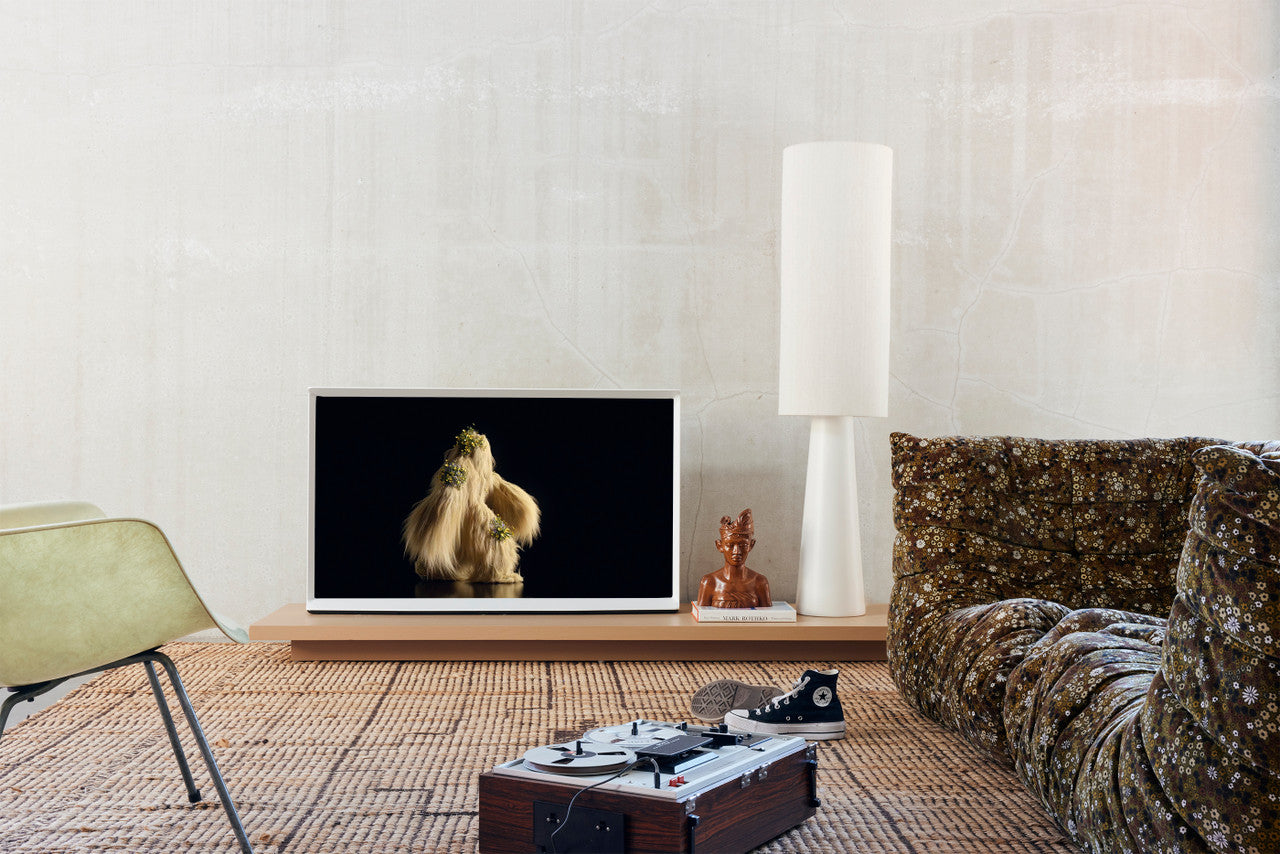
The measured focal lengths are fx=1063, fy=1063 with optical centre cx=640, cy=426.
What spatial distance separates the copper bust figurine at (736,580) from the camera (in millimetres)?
3254

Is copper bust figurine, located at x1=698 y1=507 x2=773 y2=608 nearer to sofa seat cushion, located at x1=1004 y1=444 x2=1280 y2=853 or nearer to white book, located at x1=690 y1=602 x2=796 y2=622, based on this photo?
white book, located at x1=690 y1=602 x2=796 y2=622

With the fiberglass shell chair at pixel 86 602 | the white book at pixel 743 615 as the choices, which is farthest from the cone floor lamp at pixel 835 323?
the fiberglass shell chair at pixel 86 602

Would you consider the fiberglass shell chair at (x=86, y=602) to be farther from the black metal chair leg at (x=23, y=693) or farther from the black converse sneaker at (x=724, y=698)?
the black converse sneaker at (x=724, y=698)

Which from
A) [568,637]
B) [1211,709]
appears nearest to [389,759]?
[568,637]

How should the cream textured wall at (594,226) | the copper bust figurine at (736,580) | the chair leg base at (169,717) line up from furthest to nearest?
the cream textured wall at (594,226), the copper bust figurine at (736,580), the chair leg base at (169,717)

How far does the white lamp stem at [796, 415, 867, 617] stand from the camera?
3305 millimetres

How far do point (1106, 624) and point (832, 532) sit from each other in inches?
54.6

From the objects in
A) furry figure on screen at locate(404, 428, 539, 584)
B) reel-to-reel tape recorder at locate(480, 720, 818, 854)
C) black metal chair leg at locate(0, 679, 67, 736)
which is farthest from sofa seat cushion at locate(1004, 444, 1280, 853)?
furry figure on screen at locate(404, 428, 539, 584)

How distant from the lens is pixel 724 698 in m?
2.47

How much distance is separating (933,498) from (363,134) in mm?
2295

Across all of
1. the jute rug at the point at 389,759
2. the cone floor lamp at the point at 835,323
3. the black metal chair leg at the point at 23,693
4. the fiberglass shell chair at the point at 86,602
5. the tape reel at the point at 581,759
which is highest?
the cone floor lamp at the point at 835,323

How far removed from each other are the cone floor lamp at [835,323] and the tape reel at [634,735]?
1.59 m

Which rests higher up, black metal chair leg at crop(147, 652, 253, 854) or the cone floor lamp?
the cone floor lamp

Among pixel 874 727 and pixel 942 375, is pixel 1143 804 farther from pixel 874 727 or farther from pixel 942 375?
pixel 942 375
